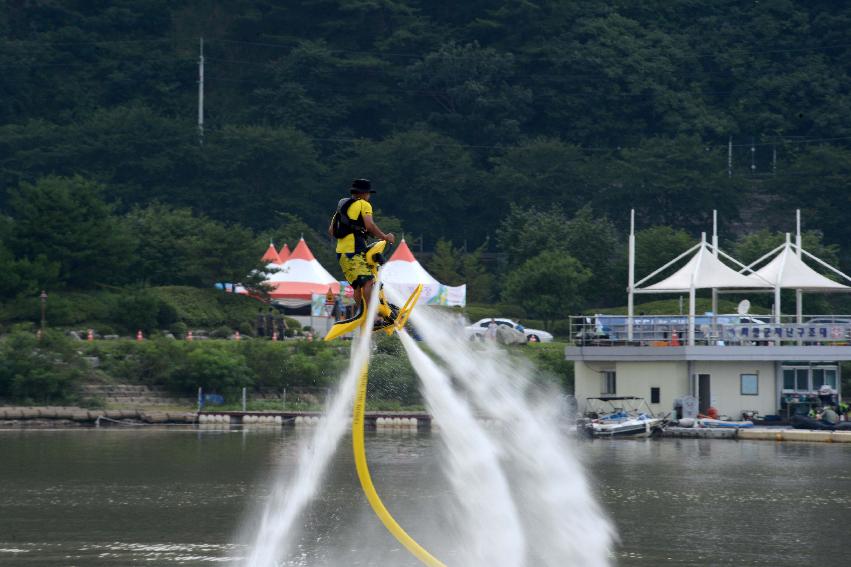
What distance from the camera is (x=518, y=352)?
76500 mm

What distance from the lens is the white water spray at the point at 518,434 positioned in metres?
26.9

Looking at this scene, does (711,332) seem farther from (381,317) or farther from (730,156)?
(730,156)

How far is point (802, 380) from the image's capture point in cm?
7069

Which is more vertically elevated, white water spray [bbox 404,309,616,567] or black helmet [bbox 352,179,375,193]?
black helmet [bbox 352,179,375,193]

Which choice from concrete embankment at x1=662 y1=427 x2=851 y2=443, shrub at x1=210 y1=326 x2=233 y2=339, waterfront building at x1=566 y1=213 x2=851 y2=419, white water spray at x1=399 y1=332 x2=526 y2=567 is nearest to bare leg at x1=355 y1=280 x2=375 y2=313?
white water spray at x1=399 y1=332 x2=526 y2=567

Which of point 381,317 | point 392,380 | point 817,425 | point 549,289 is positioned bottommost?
A: point 817,425

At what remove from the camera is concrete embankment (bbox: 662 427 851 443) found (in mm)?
67188

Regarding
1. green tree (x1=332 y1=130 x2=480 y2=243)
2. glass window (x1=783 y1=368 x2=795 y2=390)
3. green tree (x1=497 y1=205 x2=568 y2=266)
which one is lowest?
glass window (x1=783 y1=368 x2=795 y2=390)

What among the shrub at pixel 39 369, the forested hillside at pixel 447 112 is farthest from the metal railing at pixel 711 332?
the forested hillside at pixel 447 112

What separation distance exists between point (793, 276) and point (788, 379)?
20.9 feet

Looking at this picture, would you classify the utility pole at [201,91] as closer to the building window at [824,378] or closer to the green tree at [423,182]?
the green tree at [423,182]

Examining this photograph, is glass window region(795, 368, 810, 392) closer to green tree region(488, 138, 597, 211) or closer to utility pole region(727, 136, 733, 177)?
green tree region(488, 138, 597, 211)

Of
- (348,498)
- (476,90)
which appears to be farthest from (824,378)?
(476,90)

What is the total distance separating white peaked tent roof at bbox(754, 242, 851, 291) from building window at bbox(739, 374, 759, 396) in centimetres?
536
